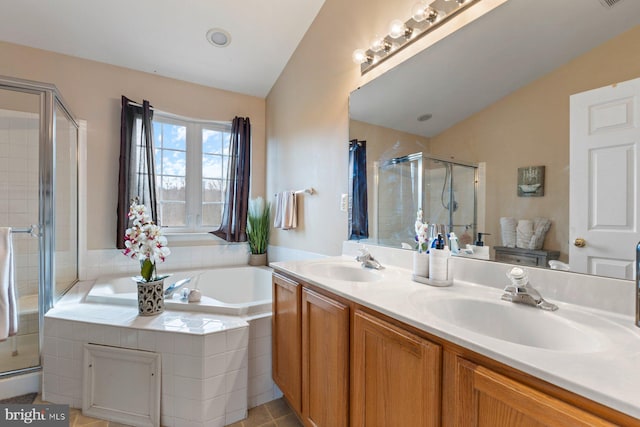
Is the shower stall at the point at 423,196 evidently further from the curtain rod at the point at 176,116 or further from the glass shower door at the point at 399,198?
the curtain rod at the point at 176,116

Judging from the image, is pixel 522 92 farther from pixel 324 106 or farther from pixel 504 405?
pixel 324 106

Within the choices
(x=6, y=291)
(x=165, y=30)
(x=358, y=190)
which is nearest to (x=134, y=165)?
(x=165, y=30)

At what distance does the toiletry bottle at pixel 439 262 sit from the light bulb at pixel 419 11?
44.8 inches

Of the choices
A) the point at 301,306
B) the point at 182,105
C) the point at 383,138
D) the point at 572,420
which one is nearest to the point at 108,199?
the point at 182,105

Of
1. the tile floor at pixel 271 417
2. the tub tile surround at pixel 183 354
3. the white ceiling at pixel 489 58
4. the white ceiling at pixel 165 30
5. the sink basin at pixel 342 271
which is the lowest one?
the tile floor at pixel 271 417

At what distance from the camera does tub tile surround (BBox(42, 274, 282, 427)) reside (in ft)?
4.91

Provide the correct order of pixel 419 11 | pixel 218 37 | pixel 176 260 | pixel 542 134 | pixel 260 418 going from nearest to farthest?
pixel 542 134, pixel 419 11, pixel 260 418, pixel 218 37, pixel 176 260

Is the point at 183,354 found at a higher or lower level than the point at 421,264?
lower

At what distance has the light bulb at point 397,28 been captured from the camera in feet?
5.06

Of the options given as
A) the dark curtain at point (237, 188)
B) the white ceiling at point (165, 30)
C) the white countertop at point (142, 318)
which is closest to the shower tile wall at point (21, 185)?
the white countertop at point (142, 318)

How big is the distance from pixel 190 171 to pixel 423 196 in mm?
2460

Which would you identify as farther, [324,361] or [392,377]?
[324,361]

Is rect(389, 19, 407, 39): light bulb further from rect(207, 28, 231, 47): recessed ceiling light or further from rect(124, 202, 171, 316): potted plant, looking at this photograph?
rect(124, 202, 171, 316): potted plant

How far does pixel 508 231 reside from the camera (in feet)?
3.71
